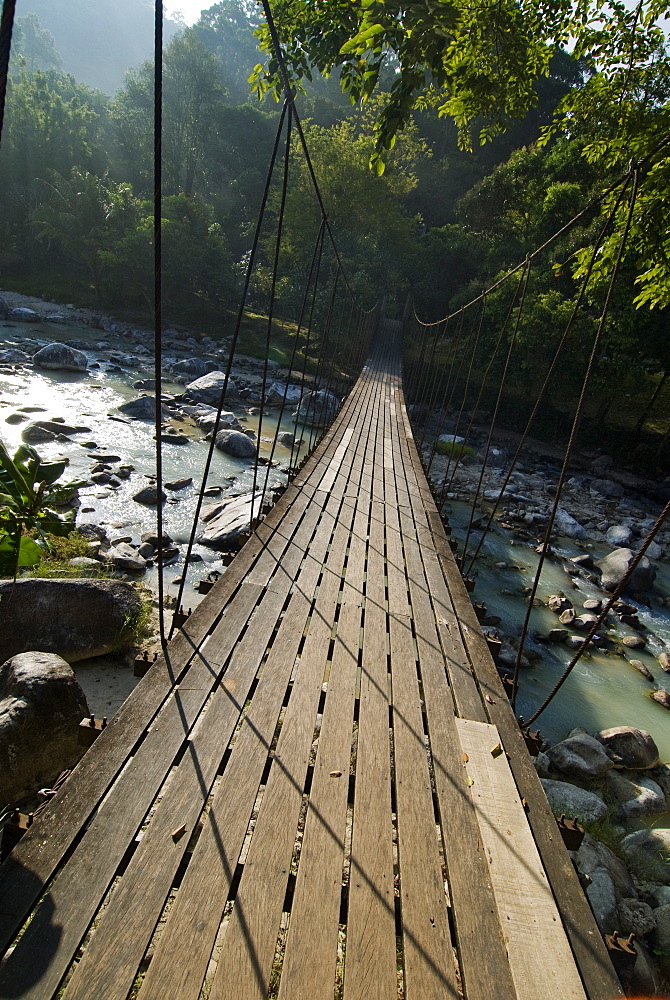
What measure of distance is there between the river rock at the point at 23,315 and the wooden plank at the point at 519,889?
1958 centimetres

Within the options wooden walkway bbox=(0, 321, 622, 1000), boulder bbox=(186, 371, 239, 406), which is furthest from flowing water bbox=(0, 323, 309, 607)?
wooden walkway bbox=(0, 321, 622, 1000)

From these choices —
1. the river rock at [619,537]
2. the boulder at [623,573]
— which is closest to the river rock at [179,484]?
the boulder at [623,573]

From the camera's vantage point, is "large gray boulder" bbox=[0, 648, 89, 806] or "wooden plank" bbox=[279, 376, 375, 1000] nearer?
"wooden plank" bbox=[279, 376, 375, 1000]

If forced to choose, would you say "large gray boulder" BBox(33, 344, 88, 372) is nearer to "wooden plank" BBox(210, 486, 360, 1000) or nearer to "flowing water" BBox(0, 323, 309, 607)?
"flowing water" BBox(0, 323, 309, 607)

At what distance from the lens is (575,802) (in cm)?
339

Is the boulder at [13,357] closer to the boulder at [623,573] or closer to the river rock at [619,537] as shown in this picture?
the boulder at [623,573]

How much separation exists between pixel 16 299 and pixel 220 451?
1517 cm

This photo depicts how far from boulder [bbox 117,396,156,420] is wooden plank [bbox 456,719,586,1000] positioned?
31.2ft

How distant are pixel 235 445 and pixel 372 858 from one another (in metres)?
8.14

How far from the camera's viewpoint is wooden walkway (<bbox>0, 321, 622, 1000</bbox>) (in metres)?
1.21

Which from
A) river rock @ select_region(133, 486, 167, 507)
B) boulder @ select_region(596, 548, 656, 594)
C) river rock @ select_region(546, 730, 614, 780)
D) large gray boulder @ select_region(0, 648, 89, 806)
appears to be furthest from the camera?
boulder @ select_region(596, 548, 656, 594)

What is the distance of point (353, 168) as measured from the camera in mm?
19953

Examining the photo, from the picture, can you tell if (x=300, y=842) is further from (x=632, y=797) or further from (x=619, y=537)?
(x=619, y=537)

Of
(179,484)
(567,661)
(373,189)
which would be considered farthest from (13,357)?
(373,189)
